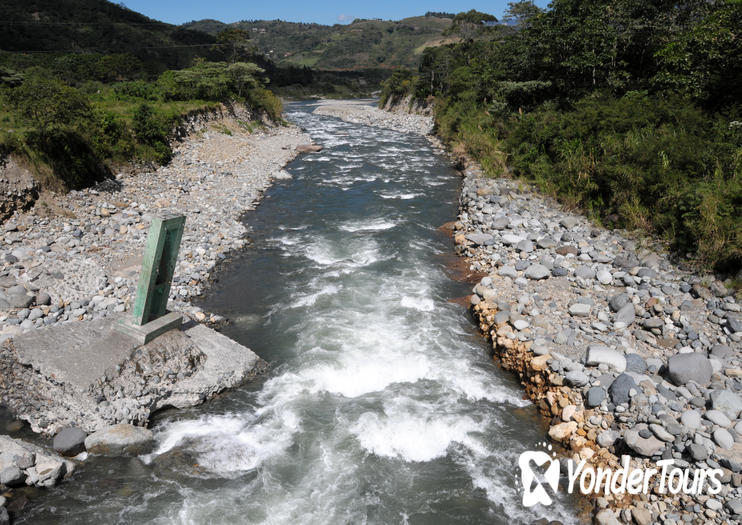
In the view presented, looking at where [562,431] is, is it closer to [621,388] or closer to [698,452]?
[621,388]

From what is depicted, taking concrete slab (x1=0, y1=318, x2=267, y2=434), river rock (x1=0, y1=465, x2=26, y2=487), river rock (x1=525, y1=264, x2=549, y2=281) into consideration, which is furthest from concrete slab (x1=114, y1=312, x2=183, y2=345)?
river rock (x1=525, y1=264, x2=549, y2=281)

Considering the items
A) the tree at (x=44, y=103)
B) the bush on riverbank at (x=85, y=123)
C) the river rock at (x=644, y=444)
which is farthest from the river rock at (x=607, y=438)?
the tree at (x=44, y=103)

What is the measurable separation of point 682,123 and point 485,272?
7.58 metres

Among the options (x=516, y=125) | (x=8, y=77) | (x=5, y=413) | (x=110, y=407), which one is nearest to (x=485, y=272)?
(x=110, y=407)

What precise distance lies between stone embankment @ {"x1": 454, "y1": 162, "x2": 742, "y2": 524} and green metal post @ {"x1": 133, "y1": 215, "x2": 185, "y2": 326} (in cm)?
614

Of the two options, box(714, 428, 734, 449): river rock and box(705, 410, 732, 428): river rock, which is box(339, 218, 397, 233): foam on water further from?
box(714, 428, 734, 449): river rock

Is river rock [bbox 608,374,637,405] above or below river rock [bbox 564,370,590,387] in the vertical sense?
above

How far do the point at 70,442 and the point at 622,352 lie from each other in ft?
28.1

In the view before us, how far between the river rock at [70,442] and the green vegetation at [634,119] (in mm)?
11718

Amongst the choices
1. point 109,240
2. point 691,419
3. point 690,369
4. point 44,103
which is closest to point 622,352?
point 690,369

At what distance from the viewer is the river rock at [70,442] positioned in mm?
6105

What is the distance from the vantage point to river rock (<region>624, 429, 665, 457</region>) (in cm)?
566

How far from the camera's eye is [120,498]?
5.64 meters

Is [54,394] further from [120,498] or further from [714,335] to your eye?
[714,335]
